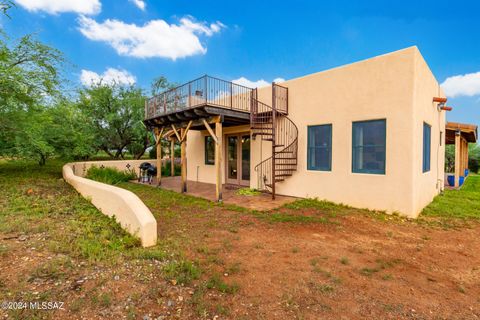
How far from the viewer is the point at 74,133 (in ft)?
35.4

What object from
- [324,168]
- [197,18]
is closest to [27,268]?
[324,168]

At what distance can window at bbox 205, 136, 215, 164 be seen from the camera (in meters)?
A: 10.3

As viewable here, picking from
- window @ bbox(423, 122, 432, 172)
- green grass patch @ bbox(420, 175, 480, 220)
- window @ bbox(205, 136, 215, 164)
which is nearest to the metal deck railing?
window @ bbox(205, 136, 215, 164)

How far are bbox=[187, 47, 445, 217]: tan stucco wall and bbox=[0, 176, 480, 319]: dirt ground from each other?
4.28 feet

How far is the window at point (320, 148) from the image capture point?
21.0 ft

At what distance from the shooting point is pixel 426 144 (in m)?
6.37

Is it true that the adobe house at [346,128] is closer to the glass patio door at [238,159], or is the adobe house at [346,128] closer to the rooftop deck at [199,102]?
the rooftop deck at [199,102]

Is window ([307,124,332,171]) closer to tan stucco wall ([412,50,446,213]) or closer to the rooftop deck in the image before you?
tan stucco wall ([412,50,446,213])

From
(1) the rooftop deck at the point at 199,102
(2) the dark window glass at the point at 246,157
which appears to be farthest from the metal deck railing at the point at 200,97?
(2) the dark window glass at the point at 246,157

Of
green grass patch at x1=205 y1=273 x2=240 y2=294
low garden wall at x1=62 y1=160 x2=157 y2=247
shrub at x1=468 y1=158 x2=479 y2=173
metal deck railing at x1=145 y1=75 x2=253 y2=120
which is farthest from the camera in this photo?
shrub at x1=468 y1=158 x2=479 y2=173

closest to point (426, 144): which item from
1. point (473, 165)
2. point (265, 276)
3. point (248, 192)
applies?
point (248, 192)

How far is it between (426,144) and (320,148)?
2927 millimetres

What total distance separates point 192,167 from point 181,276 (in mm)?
8868

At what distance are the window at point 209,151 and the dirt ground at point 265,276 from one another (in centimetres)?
598
